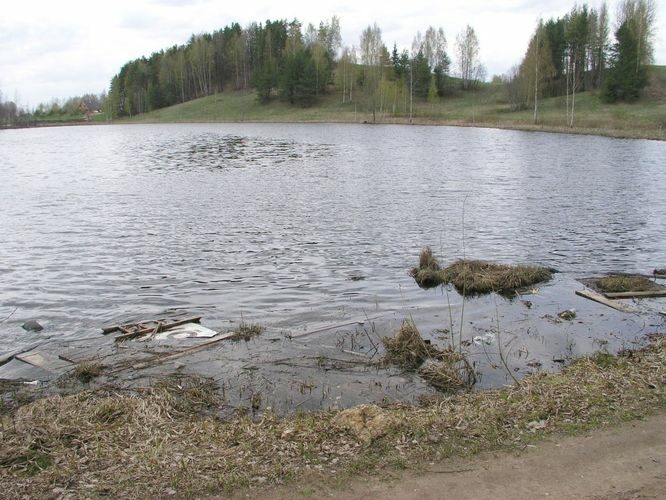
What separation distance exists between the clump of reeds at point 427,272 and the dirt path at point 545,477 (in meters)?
11.0

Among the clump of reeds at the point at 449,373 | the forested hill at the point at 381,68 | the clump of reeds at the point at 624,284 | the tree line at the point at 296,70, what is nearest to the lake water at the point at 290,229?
the clump of reeds at the point at 624,284

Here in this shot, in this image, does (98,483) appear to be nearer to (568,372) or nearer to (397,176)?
(568,372)

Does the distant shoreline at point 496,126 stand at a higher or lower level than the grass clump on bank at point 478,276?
higher

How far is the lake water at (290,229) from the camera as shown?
16812 mm

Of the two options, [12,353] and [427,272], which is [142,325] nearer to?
[12,353]

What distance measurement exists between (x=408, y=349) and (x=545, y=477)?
18.4 feet

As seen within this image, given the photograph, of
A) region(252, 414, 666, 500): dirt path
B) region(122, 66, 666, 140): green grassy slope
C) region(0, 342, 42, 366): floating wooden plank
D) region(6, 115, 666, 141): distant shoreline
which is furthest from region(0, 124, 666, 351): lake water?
region(122, 66, 666, 140): green grassy slope

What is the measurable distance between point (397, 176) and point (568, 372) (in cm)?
3453

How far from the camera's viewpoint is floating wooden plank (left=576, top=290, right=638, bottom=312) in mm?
15214

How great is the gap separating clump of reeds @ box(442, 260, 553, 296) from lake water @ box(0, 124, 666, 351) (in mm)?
1123

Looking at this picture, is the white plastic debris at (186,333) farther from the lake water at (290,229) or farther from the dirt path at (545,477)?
the dirt path at (545,477)

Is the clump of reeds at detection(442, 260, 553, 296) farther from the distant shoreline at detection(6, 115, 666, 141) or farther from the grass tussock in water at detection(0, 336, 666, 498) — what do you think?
the distant shoreline at detection(6, 115, 666, 141)

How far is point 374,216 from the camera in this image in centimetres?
2942

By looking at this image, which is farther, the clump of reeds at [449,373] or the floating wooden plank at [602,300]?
the floating wooden plank at [602,300]
